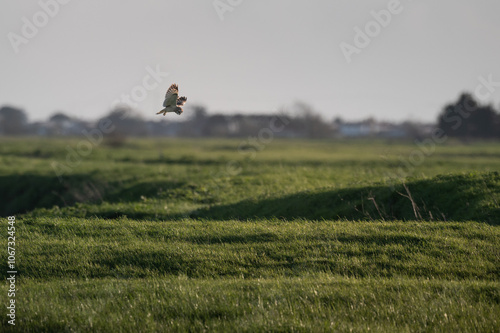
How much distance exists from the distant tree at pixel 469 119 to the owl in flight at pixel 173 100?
256 feet

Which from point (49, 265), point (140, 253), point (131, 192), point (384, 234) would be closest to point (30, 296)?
point (49, 265)

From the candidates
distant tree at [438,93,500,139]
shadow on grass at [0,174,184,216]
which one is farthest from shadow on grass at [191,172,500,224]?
distant tree at [438,93,500,139]

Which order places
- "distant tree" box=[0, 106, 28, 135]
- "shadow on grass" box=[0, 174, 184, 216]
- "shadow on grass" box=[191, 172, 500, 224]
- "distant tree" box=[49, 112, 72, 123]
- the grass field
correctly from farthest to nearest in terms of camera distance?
"distant tree" box=[49, 112, 72, 123]
"distant tree" box=[0, 106, 28, 135]
"shadow on grass" box=[0, 174, 184, 216]
"shadow on grass" box=[191, 172, 500, 224]
the grass field

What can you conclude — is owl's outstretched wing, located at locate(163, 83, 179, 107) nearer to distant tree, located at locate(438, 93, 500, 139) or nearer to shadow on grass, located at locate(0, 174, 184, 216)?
shadow on grass, located at locate(0, 174, 184, 216)

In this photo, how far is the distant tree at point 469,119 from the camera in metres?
82.4

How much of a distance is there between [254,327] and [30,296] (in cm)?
424

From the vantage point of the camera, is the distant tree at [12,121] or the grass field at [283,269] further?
the distant tree at [12,121]

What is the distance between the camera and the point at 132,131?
6378 inches

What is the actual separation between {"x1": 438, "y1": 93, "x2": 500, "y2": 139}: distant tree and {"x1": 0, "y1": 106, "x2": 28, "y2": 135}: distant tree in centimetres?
12882

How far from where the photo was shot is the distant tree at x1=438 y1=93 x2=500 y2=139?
82375mm

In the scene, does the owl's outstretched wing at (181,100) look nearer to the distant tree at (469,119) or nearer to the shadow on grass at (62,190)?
the shadow on grass at (62,190)

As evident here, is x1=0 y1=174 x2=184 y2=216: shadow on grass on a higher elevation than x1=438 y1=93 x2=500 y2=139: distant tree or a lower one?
lower

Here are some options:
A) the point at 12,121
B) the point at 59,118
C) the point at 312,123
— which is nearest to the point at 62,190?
the point at 312,123

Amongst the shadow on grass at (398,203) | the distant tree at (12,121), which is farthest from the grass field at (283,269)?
the distant tree at (12,121)
